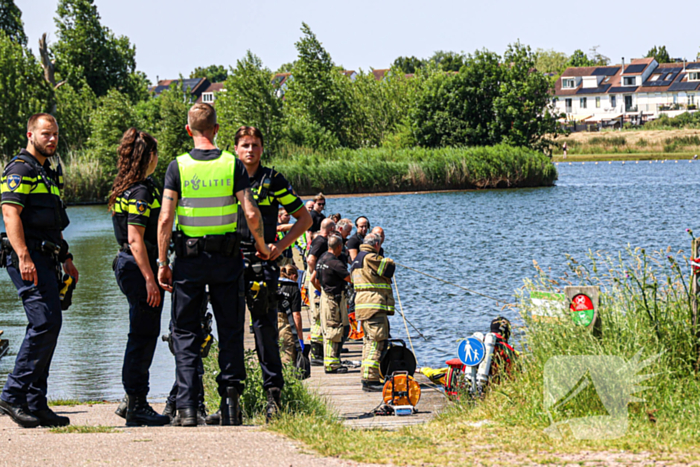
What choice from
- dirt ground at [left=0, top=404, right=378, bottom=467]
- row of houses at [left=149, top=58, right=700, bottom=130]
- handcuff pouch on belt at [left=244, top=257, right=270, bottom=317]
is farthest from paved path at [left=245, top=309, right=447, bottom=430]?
row of houses at [left=149, top=58, right=700, bottom=130]

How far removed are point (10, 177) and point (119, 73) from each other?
7815 cm

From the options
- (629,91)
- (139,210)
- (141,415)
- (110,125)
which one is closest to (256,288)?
(139,210)

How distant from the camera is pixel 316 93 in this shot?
237ft

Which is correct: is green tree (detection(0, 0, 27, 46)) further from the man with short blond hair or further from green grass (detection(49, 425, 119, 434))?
green grass (detection(49, 425, 119, 434))

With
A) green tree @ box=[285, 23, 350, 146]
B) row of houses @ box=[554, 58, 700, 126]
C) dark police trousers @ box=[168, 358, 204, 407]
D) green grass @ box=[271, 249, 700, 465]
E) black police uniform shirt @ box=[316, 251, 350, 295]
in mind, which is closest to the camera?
green grass @ box=[271, 249, 700, 465]

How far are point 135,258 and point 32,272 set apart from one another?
2.22ft

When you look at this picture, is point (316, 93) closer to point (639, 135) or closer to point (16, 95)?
point (16, 95)

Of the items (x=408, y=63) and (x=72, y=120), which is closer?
(x=72, y=120)

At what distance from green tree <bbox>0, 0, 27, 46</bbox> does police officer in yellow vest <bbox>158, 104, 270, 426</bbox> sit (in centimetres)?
8159

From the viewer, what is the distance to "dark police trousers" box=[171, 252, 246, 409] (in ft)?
19.0

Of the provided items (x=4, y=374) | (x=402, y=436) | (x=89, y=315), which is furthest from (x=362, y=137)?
(x=402, y=436)

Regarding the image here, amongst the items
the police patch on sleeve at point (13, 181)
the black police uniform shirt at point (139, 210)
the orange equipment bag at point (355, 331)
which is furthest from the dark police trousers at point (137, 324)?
the orange equipment bag at point (355, 331)

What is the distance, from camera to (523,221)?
39.1 meters

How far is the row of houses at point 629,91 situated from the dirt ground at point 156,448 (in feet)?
388
